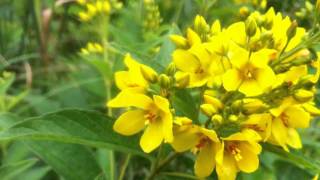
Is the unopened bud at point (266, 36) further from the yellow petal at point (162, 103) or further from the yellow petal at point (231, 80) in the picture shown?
the yellow petal at point (162, 103)

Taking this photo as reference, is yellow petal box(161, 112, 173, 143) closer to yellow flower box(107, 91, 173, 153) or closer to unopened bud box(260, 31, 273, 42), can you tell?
yellow flower box(107, 91, 173, 153)

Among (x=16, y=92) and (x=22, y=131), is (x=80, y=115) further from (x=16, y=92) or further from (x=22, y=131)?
(x=16, y=92)

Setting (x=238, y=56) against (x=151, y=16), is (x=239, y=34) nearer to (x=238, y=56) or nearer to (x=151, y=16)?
(x=238, y=56)

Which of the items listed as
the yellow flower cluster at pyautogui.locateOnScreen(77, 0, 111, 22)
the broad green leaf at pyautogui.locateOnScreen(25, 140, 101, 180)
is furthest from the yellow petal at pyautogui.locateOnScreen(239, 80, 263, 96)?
the yellow flower cluster at pyautogui.locateOnScreen(77, 0, 111, 22)

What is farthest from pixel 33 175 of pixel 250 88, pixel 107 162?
pixel 250 88

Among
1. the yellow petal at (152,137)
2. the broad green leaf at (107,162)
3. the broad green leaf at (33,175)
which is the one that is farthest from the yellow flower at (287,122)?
the broad green leaf at (33,175)
